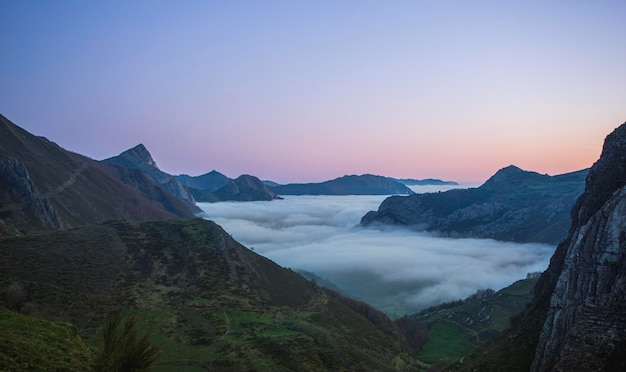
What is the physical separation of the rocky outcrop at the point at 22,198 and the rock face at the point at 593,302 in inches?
7521

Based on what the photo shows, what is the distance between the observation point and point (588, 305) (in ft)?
116

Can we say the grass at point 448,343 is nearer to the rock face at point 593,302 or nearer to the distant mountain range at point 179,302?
the distant mountain range at point 179,302

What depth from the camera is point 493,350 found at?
52.9 meters

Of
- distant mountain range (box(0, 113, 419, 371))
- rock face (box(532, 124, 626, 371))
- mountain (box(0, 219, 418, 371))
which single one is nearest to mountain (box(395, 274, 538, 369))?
distant mountain range (box(0, 113, 419, 371))

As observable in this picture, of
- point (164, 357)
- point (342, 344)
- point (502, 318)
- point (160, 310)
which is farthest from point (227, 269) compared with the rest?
point (502, 318)

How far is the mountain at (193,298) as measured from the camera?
73938 mm

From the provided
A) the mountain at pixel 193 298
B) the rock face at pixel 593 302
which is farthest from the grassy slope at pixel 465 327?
the rock face at pixel 593 302

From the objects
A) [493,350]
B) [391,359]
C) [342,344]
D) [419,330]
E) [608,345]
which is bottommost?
[419,330]

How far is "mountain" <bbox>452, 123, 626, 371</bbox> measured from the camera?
106ft

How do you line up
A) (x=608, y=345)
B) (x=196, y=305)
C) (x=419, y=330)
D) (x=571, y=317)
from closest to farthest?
(x=608, y=345) → (x=571, y=317) → (x=196, y=305) → (x=419, y=330)

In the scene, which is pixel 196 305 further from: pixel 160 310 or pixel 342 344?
pixel 342 344

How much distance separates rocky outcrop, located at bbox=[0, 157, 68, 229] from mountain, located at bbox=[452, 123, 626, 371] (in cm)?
18354

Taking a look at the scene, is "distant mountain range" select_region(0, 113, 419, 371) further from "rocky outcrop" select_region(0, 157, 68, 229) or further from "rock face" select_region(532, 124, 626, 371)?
"rock face" select_region(532, 124, 626, 371)

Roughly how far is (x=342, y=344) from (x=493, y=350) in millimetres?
43801
